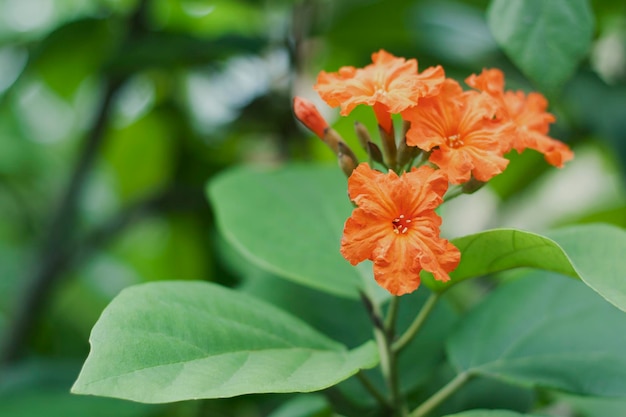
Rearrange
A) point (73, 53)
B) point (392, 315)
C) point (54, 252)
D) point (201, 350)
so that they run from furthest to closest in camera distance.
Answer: point (73, 53) < point (54, 252) < point (392, 315) < point (201, 350)

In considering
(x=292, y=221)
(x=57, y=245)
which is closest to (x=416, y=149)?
(x=292, y=221)

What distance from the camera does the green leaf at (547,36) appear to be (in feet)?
2.28

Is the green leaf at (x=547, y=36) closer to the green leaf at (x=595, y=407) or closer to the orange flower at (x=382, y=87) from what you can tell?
the orange flower at (x=382, y=87)

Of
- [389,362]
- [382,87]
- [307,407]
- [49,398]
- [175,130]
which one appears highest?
[382,87]

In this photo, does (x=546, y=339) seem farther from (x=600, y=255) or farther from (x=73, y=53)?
(x=73, y=53)

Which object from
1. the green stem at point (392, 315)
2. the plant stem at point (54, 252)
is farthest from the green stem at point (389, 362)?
the plant stem at point (54, 252)

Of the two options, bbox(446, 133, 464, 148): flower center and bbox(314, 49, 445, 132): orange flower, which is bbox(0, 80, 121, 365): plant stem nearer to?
bbox(314, 49, 445, 132): orange flower

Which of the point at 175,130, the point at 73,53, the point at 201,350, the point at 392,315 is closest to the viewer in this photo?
the point at 201,350

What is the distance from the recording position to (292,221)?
2.87 ft

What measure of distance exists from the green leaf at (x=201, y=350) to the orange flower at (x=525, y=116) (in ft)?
0.85

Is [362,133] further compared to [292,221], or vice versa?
[292,221]

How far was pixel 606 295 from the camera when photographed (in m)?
0.54

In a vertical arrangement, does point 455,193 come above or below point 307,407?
above

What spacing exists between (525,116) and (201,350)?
0.42 metres
